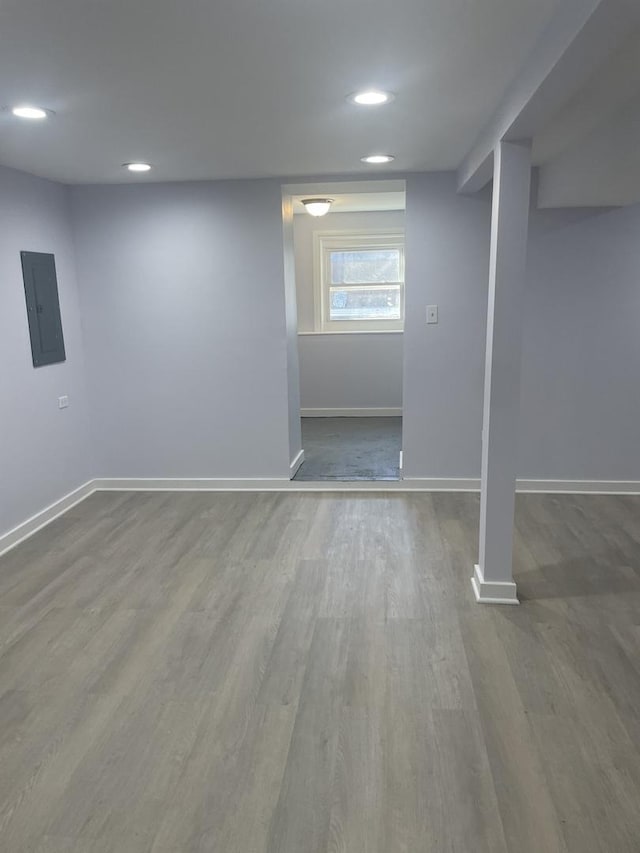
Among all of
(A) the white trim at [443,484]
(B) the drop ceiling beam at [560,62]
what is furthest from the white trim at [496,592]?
(B) the drop ceiling beam at [560,62]

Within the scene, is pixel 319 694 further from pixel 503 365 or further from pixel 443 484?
pixel 443 484

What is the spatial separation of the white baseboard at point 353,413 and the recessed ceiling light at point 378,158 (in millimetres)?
3652

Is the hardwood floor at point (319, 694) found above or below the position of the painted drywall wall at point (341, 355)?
below

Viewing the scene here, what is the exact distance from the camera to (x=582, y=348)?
435 centimetres

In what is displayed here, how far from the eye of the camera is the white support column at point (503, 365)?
105 inches

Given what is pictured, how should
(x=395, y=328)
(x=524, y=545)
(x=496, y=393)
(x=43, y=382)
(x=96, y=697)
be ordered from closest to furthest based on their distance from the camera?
(x=96, y=697)
(x=496, y=393)
(x=524, y=545)
(x=43, y=382)
(x=395, y=328)

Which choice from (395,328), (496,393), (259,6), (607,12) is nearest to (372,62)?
(259,6)

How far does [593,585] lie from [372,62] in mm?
2570

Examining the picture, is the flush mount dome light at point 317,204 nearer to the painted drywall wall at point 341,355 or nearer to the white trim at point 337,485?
the painted drywall wall at point 341,355

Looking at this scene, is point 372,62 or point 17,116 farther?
point 17,116

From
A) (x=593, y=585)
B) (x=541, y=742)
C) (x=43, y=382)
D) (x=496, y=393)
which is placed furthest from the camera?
(x=43, y=382)

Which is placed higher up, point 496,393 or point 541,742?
point 496,393

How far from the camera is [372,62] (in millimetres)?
2121

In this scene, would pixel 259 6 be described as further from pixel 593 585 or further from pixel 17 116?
pixel 593 585
